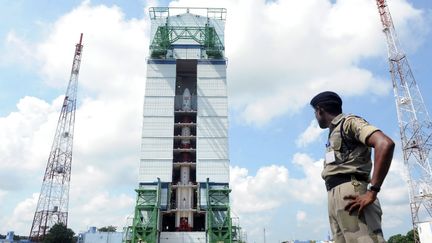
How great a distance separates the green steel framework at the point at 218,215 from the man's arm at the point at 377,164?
44318mm

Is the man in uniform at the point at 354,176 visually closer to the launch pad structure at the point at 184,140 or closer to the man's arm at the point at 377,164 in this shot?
the man's arm at the point at 377,164

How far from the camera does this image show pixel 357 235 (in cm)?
404

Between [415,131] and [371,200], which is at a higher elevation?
[415,131]

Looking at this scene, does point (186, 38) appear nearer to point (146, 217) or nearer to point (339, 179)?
point (146, 217)

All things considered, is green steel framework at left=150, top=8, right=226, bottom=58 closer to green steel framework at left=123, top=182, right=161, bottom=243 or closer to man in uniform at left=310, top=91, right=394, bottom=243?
green steel framework at left=123, top=182, right=161, bottom=243

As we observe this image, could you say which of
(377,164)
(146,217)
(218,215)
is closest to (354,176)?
(377,164)

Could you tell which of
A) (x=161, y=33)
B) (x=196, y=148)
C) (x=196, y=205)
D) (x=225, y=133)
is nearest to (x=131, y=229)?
(x=196, y=205)

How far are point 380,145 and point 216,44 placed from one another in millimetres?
55855

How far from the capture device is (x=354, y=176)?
Answer: 13.6 feet

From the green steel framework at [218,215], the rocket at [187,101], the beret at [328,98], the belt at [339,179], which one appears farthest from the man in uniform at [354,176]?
the rocket at [187,101]

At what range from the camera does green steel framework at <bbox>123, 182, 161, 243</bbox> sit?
46.3 m

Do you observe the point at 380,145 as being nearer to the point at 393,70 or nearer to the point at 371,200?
the point at 371,200

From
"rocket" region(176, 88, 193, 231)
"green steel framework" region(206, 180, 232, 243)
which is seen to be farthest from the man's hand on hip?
"rocket" region(176, 88, 193, 231)

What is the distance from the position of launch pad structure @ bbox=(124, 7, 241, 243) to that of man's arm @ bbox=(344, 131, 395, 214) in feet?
146
